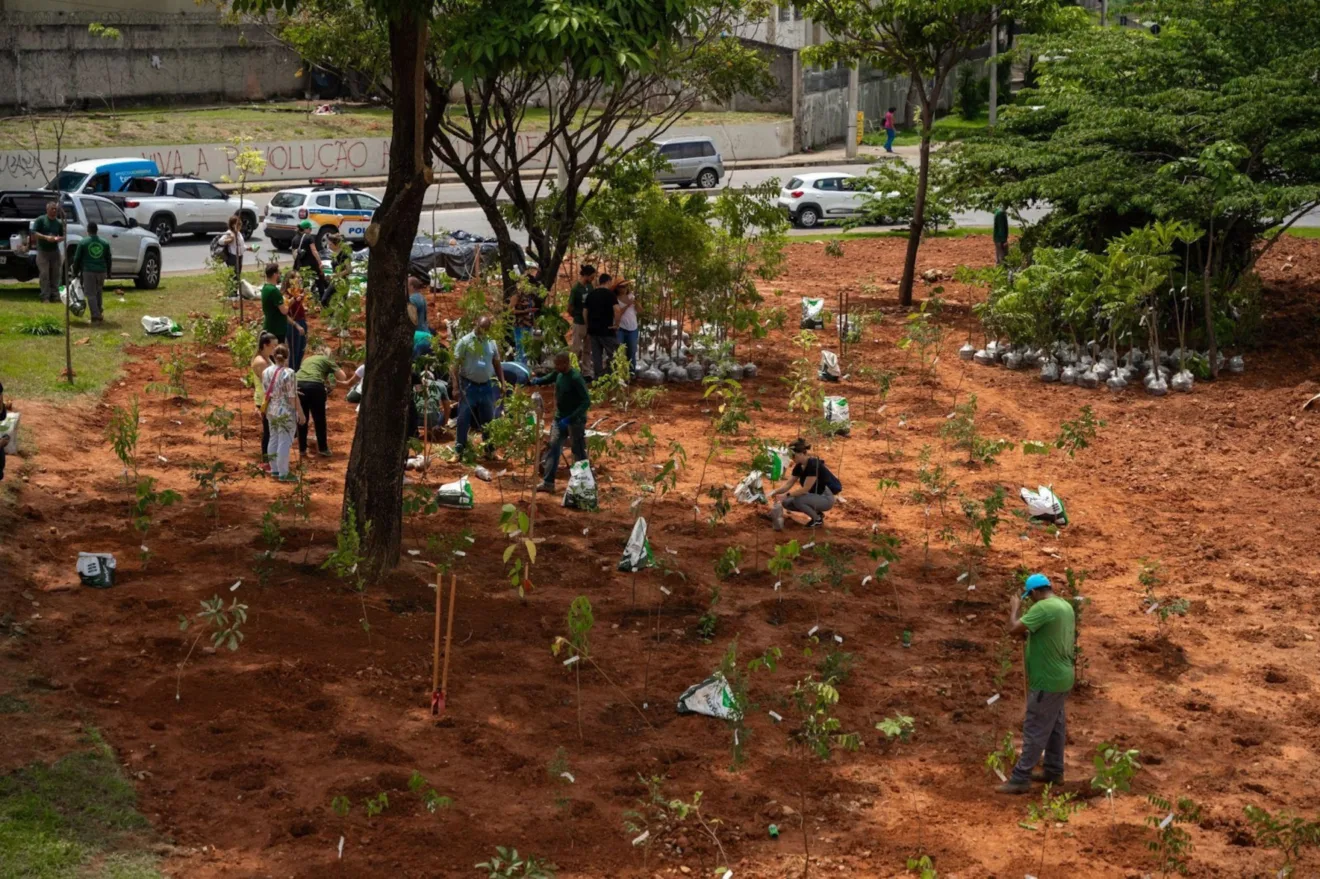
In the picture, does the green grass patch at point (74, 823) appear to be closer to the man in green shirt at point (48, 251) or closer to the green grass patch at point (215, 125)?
the man in green shirt at point (48, 251)

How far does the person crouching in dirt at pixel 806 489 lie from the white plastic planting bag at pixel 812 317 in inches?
334

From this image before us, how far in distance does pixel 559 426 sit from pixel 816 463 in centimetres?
241

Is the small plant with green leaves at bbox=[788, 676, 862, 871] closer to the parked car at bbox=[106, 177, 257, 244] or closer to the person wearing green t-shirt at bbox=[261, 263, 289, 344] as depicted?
the person wearing green t-shirt at bbox=[261, 263, 289, 344]

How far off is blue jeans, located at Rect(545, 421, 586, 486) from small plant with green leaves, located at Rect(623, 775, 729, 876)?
5662mm

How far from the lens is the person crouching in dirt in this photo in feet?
42.6

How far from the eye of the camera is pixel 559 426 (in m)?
13.7

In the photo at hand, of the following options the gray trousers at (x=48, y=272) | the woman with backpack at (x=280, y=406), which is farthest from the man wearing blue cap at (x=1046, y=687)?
the gray trousers at (x=48, y=272)

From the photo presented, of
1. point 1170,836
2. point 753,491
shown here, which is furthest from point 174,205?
point 1170,836

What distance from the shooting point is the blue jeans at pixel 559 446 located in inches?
539

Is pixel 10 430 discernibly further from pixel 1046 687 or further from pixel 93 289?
pixel 1046 687

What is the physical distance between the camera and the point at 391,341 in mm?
11180

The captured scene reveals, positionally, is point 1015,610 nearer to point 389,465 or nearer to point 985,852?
point 985,852

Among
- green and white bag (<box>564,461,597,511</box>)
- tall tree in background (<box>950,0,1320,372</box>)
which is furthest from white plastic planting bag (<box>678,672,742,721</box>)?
tall tree in background (<box>950,0,1320,372</box>)

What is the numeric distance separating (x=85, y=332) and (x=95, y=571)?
10.1m
